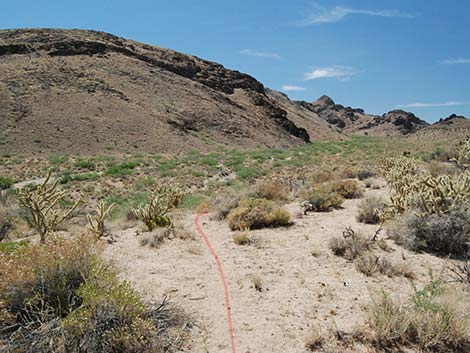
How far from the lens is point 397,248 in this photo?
7070 mm

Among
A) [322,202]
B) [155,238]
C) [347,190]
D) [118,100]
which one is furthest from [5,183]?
[118,100]

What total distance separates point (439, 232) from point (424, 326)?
3454mm

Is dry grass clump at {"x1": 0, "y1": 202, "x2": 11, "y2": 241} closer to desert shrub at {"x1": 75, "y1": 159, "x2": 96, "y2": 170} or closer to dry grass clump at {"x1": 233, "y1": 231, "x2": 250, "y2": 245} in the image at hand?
dry grass clump at {"x1": 233, "y1": 231, "x2": 250, "y2": 245}

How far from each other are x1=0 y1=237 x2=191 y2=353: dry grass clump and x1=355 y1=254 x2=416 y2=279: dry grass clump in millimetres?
3116

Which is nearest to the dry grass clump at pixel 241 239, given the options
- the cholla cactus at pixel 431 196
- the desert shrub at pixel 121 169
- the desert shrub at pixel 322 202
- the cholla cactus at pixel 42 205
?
the desert shrub at pixel 322 202

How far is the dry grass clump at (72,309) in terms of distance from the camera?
3.67 meters

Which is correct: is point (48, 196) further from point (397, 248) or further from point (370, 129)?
point (370, 129)

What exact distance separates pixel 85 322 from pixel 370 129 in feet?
399

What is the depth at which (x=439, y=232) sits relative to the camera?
6.96 m

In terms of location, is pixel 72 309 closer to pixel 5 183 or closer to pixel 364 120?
pixel 5 183

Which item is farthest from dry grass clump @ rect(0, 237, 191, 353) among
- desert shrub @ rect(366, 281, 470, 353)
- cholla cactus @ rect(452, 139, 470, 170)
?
cholla cactus @ rect(452, 139, 470, 170)

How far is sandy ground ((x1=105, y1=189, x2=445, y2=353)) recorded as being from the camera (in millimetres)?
4379

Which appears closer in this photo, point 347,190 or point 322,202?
point 322,202

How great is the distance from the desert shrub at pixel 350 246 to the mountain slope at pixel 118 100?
25.7 m
